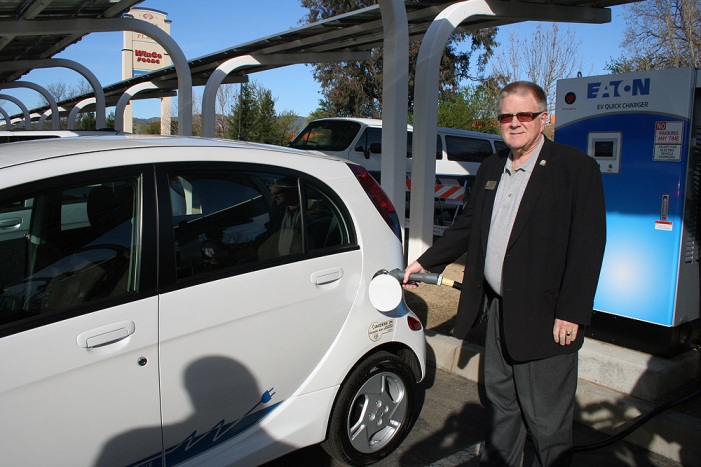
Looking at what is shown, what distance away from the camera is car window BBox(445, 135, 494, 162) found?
14671 millimetres

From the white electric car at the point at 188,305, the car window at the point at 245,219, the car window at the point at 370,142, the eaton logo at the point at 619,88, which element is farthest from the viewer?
the car window at the point at 370,142

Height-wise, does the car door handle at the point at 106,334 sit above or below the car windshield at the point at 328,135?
below

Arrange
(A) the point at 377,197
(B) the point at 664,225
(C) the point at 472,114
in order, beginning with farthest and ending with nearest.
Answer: (C) the point at 472,114 < (B) the point at 664,225 < (A) the point at 377,197

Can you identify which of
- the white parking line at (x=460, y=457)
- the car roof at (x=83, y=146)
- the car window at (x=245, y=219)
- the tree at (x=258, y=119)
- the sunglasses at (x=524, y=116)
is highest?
the tree at (x=258, y=119)

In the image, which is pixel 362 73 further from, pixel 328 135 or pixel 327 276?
pixel 327 276

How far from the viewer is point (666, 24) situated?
20.6 m

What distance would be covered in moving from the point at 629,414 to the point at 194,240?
3013mm

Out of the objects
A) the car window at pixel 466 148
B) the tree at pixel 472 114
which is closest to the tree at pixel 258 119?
the tree at pixel 472 114

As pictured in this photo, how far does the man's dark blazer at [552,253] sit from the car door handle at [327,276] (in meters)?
0.85

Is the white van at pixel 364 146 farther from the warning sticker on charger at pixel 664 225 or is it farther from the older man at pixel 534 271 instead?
the older man at pixel 534 271

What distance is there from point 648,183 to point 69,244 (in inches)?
158

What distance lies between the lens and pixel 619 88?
4730mm

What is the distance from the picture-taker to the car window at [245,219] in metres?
2.69

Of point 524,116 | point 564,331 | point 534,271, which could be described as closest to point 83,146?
point 524,116
